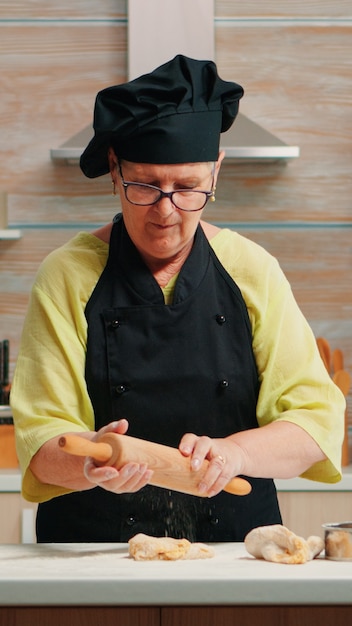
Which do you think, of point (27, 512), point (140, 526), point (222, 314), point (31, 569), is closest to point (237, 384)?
point (222, 314)

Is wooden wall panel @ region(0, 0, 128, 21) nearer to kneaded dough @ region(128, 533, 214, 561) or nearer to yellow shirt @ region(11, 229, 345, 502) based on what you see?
yellow shirt @ region(11, 229, 345, 502)

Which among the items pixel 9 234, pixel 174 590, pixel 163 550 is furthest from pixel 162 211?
pixel 9 234

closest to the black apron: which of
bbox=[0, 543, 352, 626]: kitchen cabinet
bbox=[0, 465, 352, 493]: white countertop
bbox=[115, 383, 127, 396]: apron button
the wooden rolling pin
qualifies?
bbox=[115, 383, 127, 396]: apron button

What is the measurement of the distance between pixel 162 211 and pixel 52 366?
309mm

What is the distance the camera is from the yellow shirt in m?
1.67

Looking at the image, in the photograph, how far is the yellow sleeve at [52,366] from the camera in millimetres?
1645

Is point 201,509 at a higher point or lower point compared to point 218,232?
lower

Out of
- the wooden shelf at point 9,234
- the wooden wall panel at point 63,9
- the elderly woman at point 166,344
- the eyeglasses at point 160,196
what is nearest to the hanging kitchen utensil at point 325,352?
the wooden shelf at point 9,234

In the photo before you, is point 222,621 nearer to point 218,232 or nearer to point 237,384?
point 237,384

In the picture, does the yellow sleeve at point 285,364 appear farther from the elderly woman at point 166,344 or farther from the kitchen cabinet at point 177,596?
the kitchen cabinet at point 177,596

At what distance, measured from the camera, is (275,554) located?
1.39 m

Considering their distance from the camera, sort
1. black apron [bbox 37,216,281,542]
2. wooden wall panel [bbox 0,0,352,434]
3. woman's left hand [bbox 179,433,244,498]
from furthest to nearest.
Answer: wooden wall panel [bbox 0,0,352,434] → black apron [bbox 37,216,281,542] → woman's left hand [bbox 179,433,244,498]

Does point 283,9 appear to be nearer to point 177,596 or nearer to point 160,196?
point 160,196

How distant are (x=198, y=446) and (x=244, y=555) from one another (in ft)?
0.54
